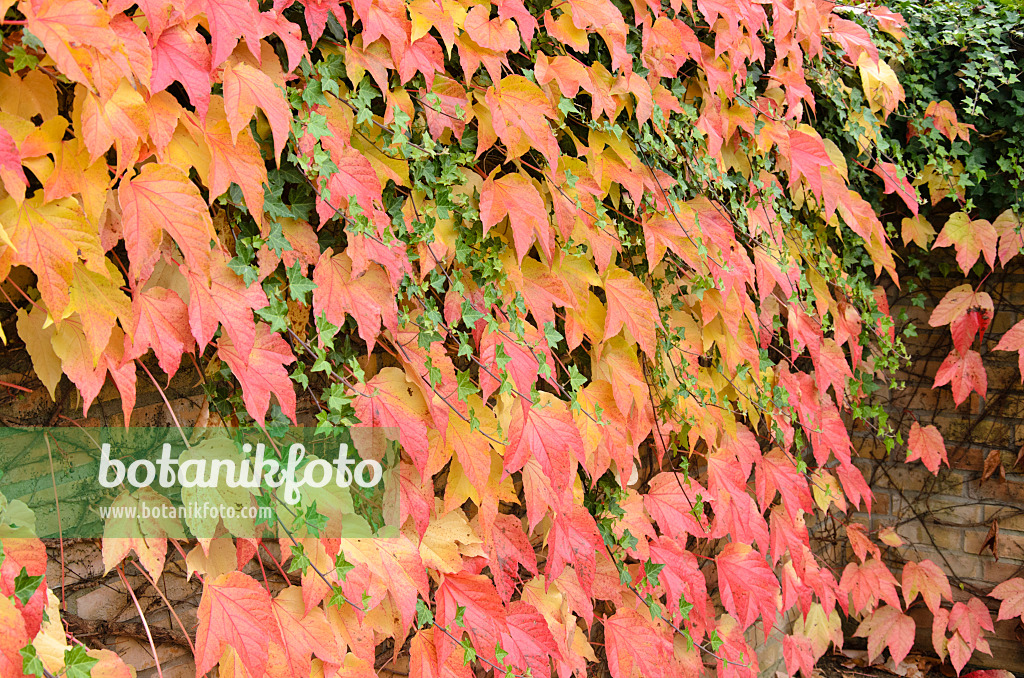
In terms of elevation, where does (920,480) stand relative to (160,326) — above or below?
below

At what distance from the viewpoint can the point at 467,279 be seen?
53.1 inches

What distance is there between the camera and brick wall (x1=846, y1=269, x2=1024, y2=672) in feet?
8.52

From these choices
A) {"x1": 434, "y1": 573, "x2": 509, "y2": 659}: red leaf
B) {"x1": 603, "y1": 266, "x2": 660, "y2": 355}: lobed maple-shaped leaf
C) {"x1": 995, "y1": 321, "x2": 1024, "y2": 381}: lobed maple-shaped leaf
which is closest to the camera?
{"x1": 434, "y1": 573, "x2": 509, "y2": 659}: red leaf

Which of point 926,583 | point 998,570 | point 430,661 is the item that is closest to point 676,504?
point 430,661

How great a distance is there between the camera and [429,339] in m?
1.24

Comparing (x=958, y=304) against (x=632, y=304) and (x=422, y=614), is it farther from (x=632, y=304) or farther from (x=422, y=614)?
(x=422, y=614)

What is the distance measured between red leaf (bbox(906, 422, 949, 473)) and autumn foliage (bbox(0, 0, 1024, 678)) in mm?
579

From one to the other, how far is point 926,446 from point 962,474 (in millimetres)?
205

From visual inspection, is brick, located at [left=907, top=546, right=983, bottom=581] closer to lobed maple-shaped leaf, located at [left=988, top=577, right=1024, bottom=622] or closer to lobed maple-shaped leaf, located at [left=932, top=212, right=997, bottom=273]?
lobed maple-shaped leaf, located at [left=988, top=577, right=1024, bottom=622]

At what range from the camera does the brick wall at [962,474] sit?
8.52 feet

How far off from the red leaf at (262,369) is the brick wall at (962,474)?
7.80 feet

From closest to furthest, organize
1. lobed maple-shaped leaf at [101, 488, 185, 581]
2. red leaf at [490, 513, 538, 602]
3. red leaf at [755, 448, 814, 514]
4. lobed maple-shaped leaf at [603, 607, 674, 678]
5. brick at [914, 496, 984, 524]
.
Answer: lobed maple-shaped leaf at [101, 488, 185, 581] → red leaf at [490, 513, 538, 602] → lobed maple-shaped leaf at [603, 607, 674, 678] → red leaf at [755, 448, 814, 514] → brick at [914, 496, 984, 524]

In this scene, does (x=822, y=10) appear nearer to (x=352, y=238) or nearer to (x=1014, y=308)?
(x=1014, y=308)

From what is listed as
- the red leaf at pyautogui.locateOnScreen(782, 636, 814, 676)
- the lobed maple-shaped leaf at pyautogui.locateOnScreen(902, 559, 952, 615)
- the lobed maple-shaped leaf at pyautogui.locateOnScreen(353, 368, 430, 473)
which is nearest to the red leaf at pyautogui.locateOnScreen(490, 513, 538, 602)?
the lobed maple-shaped leaf at pyautogui.locateOnScreen(353, 368, 430, 473)
